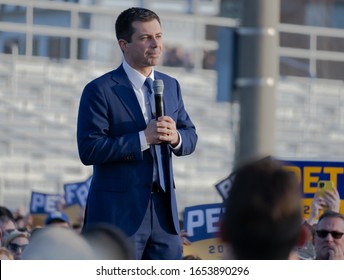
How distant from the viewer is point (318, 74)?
25969mm

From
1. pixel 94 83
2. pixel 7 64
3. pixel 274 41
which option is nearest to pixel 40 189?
pixel 7 64

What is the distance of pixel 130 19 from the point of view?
587 cm

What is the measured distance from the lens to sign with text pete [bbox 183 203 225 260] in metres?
8.12

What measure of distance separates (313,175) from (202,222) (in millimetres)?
819

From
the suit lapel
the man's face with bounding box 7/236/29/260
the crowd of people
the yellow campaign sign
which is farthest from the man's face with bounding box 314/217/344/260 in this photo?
the crowd of people

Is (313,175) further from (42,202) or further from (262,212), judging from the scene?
(42,202)

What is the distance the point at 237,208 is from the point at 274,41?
17.1ft

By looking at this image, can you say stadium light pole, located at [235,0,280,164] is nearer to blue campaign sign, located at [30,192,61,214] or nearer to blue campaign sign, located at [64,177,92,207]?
blue campaign sign, located at [64,177,92,207]

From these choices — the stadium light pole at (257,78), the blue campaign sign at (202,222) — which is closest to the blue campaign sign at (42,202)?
the blue campaign sign at (202,222)

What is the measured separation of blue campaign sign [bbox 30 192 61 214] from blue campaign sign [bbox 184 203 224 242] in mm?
7155

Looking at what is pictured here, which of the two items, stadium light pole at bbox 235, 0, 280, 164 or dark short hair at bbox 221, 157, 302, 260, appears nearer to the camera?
dark short hair at bbox 221, 157, 302, 260

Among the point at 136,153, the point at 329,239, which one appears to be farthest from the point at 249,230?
the point at 329,239

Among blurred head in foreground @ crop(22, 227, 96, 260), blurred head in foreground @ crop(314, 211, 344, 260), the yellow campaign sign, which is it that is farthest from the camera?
the yellow campaign sign
